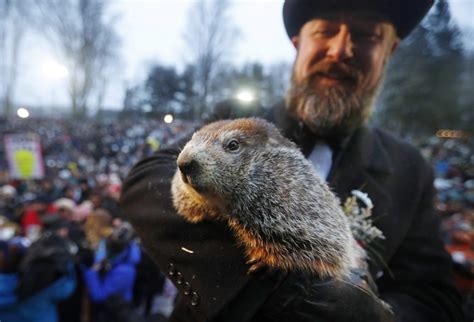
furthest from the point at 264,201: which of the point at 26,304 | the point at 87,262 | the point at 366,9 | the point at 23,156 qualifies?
the point at 23,156

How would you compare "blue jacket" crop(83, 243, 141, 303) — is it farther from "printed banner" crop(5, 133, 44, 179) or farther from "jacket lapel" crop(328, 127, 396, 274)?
"printed banner" crop(5, 133, 44, 179)

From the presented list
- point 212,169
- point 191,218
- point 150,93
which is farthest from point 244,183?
point 150,93

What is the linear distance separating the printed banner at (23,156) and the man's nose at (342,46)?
7714mm

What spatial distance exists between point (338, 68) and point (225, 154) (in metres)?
0.78

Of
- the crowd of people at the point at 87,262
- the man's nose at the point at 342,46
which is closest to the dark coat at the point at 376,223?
the man's nose at the point at 342,46

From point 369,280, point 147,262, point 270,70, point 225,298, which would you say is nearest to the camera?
point 225,298

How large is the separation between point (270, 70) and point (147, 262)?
3.28m

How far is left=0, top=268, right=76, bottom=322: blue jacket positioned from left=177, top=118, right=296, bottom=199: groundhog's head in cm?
287

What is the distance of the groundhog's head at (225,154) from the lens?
1.02m

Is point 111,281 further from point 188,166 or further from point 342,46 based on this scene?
point 342,46

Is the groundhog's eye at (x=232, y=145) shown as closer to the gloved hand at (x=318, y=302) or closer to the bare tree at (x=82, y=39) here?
the gloved hand at (x=318, y=302)

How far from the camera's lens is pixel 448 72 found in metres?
2.45

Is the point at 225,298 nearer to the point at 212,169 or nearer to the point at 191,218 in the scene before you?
the point at 191,218

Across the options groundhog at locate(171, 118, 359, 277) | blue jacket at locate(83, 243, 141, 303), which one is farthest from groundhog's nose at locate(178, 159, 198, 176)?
blue jacket at locate(83, 243, 141, 303)
